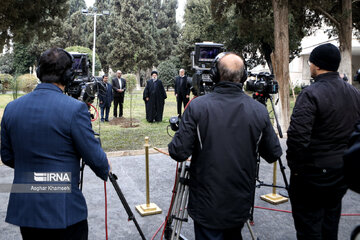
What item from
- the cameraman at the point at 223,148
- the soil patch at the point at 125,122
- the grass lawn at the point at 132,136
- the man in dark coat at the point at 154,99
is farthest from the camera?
the man in dark coat at the point at 154,99

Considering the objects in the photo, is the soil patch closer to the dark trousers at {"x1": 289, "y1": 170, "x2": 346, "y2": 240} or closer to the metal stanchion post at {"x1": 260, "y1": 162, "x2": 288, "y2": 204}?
the metal stanchion post at {"x1": 260, "y1": 162, "x2": 288, "y2": 204}

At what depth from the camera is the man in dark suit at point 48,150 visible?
192cm

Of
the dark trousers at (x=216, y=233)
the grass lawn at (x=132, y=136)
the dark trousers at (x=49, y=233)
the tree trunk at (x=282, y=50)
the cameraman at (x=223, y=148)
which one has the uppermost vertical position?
the tree trunk at (x=282, y=50)

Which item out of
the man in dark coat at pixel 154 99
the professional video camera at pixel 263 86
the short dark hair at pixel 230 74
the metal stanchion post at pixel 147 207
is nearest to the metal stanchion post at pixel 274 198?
the professional video camera at pixel 263 86

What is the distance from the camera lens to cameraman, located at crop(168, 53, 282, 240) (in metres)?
2.13

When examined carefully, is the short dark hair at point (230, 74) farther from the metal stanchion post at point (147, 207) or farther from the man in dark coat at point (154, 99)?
the man in dark coat at point (154, 99)

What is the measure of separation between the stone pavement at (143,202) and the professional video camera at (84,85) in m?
1.51

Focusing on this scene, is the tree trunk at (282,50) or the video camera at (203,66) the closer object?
the video camera at (203,66)

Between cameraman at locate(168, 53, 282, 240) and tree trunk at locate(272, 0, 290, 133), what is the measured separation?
7.95m

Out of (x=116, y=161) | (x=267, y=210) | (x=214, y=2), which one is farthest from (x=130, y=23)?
(x=267, y=210)

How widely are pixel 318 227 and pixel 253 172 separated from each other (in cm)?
86

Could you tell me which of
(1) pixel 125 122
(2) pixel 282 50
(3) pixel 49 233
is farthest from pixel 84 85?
(1) pixel 125 122

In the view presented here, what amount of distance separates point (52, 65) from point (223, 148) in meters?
1.19

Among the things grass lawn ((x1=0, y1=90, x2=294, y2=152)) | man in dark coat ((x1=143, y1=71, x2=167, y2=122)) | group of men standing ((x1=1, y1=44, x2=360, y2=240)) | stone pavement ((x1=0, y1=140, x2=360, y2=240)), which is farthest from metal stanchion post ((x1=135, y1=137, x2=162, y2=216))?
man in dark coat ((x1=143, y1=71, x2=167, y2=122))
